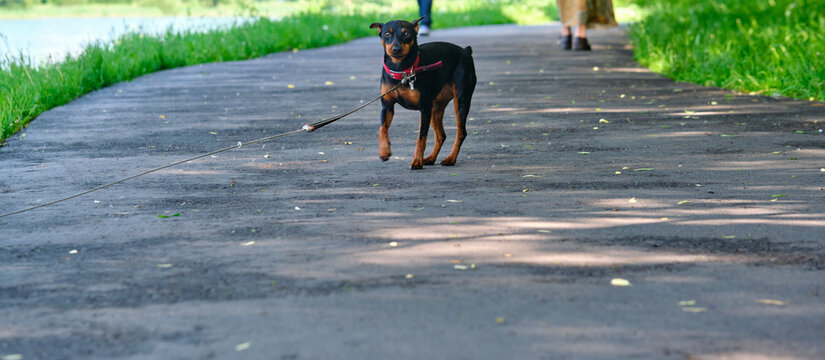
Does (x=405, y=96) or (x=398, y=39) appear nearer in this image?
(x=398, y=39)

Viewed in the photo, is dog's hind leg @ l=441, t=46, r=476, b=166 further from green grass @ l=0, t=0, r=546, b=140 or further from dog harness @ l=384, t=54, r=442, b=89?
green grass @ l=0, t=0, r=546, b=140

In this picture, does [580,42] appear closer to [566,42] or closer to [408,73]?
[566,42]

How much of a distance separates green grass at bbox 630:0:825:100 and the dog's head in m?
6.02

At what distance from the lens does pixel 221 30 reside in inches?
802

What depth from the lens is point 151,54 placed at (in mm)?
16266

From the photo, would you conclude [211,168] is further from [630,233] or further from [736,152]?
[736,152]

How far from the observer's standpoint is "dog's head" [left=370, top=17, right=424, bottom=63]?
6.60m

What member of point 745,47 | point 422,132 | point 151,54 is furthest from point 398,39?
point 151,54

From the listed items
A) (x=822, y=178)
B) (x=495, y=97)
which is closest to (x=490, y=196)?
(x=822, y=178)

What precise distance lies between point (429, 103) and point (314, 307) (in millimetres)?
3080

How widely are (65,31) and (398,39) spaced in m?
21.5

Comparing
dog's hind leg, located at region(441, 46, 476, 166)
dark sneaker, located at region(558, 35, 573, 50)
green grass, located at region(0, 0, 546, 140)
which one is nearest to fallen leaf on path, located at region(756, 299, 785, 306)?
dog's hind leg, located at region(441, 46, 476, 166)

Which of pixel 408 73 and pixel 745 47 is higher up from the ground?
pixel 408 73

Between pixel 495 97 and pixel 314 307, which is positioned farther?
pixel 495 97
